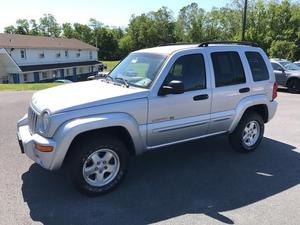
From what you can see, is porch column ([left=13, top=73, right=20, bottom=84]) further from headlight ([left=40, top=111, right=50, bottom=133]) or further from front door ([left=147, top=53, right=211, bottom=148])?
headlight ([left=40, top=111, right=50, bottom=133])

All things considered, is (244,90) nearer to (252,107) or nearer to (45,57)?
(252,107)

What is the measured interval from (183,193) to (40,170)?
2317 millimetres

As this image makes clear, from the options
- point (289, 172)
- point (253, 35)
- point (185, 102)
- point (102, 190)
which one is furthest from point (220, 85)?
point (253, 35)

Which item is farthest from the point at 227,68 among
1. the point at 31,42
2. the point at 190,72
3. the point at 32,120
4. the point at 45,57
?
the point at 45,57

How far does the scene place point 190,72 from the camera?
17.0 ft

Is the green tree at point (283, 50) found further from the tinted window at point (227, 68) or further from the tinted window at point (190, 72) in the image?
the tinted window at point (190, 72)

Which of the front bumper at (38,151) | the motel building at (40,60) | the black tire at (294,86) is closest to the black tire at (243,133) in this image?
the front bumper at (38,151)

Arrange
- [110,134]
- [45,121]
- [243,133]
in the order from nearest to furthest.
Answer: [45,121]
[110,134]
[243,133]

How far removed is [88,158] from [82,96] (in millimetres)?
861

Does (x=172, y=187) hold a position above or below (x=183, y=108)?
below

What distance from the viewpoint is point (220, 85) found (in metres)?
5.46

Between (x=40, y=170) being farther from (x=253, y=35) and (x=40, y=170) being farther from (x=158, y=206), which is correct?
(x=253, y=35)

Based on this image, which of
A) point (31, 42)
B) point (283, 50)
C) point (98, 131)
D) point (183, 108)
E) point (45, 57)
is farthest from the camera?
point (45, 57)

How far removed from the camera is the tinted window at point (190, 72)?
5004mm
